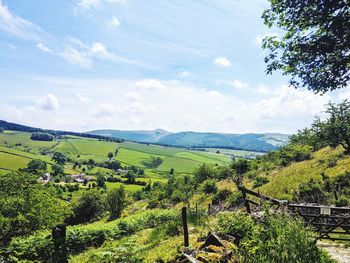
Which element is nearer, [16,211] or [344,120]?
[16,211]

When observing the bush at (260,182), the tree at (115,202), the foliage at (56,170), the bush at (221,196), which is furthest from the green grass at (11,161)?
the bush at (260,182)

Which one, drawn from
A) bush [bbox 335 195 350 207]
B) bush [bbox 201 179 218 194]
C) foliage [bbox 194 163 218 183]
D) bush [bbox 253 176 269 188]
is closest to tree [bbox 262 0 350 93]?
bush [bbox 335 195 350 207]

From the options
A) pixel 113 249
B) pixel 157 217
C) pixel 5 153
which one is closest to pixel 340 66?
pixel 113 249

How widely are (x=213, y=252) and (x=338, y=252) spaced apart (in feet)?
19.2

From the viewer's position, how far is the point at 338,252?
11.1 m

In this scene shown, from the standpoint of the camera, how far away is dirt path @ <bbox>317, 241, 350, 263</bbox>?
1014cm

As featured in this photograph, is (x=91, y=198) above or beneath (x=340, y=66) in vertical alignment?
beneath

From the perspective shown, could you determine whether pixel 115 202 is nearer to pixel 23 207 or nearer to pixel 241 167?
pixel 241 167

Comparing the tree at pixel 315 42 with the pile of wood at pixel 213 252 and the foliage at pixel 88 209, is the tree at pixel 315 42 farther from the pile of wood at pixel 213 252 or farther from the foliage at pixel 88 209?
the foliage at pixel 88 209

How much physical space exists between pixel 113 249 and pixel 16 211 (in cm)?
2173

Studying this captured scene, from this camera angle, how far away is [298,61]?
37.2 feet

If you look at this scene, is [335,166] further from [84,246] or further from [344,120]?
[84,246]

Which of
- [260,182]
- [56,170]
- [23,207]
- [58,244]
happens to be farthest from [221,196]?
[56,170]

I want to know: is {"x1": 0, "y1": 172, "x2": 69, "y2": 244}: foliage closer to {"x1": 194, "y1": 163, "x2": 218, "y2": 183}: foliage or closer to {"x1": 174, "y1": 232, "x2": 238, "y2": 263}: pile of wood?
{"x1": 174, "y1": 232, "x2": 238, "y2": 263}: pile of wood
